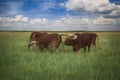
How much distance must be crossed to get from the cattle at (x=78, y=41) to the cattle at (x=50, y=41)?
9cm

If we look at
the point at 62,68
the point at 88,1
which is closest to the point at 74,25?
the point at 88,1

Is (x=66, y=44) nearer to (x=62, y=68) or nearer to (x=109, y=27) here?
(x=62, y=68)

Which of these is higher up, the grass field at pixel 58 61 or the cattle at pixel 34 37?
the cattle at pixel 34 37

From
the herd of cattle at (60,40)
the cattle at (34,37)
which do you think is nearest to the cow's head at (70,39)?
the herd of cattle at (60,40)

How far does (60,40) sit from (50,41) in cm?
13

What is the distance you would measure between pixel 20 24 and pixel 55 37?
438 millimetres

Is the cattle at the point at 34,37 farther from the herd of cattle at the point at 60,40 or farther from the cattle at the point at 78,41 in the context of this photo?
the cattle at the point at 78,41

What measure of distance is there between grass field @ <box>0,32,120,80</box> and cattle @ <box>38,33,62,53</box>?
0.08m

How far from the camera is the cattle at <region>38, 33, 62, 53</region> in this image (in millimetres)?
3086

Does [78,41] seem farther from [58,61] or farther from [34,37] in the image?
[34,37]

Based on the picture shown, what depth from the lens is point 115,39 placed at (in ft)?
10.1

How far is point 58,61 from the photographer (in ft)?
9.99

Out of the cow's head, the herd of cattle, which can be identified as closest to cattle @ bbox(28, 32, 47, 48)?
the herd of cattle

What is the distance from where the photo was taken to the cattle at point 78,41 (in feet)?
10.2
